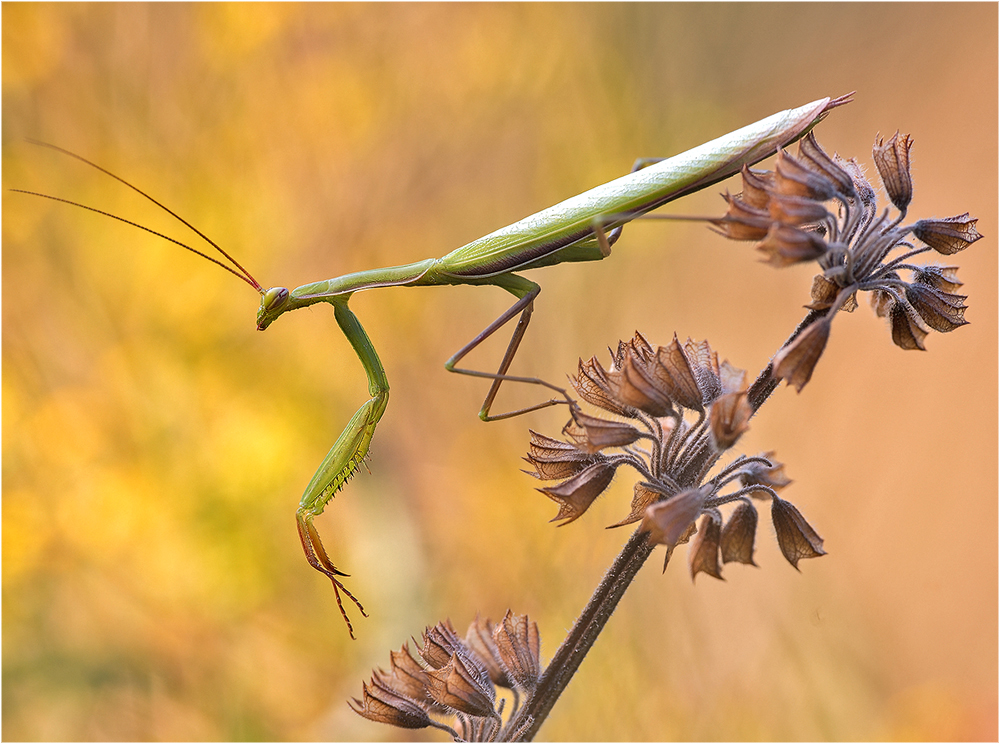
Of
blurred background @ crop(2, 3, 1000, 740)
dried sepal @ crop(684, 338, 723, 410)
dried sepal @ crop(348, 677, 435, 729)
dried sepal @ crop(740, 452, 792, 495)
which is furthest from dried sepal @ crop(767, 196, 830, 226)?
blurred background @ crop(2, 3, 1000, 740)

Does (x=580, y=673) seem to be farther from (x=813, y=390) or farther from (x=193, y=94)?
(x=193, y=94)

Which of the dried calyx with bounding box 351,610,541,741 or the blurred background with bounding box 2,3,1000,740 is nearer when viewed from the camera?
the dried calyx with bounding box 351,610,541,741

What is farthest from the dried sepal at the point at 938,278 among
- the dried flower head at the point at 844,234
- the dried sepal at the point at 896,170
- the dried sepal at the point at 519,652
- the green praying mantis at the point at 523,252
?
the dried sepal at the point at 519,652

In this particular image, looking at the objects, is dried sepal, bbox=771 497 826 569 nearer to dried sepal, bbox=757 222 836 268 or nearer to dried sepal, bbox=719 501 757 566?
dried sepal, bbox=719 501 757 566

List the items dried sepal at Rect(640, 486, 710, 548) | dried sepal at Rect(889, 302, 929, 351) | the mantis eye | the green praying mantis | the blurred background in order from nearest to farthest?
1. dried sepal at Rect(640, 486, 710, 548)
2. dried sepal at Rect(889, 302, 929, 351)
3. the green praying mantis
4. the mantis eye
5. the blurred background

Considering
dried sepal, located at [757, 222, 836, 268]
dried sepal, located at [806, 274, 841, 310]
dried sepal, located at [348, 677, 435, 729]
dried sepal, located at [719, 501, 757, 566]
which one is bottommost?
dried sepal, located at [348, 677, 435, 729]

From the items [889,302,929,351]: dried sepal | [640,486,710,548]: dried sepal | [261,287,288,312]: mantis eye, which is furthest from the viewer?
[261,287,288,312]: mantis eye

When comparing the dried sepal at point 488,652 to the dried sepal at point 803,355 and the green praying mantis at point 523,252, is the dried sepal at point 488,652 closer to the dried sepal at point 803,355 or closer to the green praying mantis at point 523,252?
the green praying mantis at point 523,252
